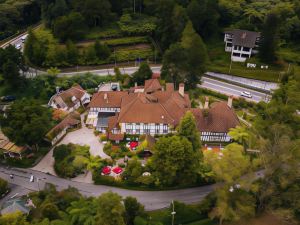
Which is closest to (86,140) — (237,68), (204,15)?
(237,68)

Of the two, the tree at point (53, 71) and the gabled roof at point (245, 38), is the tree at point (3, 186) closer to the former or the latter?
the tree at point (53, 71)

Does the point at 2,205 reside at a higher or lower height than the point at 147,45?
lower

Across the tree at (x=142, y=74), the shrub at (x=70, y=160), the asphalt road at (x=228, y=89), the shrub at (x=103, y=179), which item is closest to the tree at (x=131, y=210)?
the shrub at (x=103, y=179)

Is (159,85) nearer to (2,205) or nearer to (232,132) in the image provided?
(232,132)

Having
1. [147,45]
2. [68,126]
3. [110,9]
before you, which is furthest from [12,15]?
[68,126]

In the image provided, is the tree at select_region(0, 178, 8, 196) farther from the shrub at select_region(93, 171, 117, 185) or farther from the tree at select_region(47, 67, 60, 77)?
the tree at select_region(47, 67, 60, 77)

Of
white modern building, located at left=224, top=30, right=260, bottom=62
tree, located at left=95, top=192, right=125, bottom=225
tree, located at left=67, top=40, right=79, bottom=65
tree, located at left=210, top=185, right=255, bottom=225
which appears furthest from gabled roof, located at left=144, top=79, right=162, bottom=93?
tree, located at left=95, top=192, right=125, bottom=225
